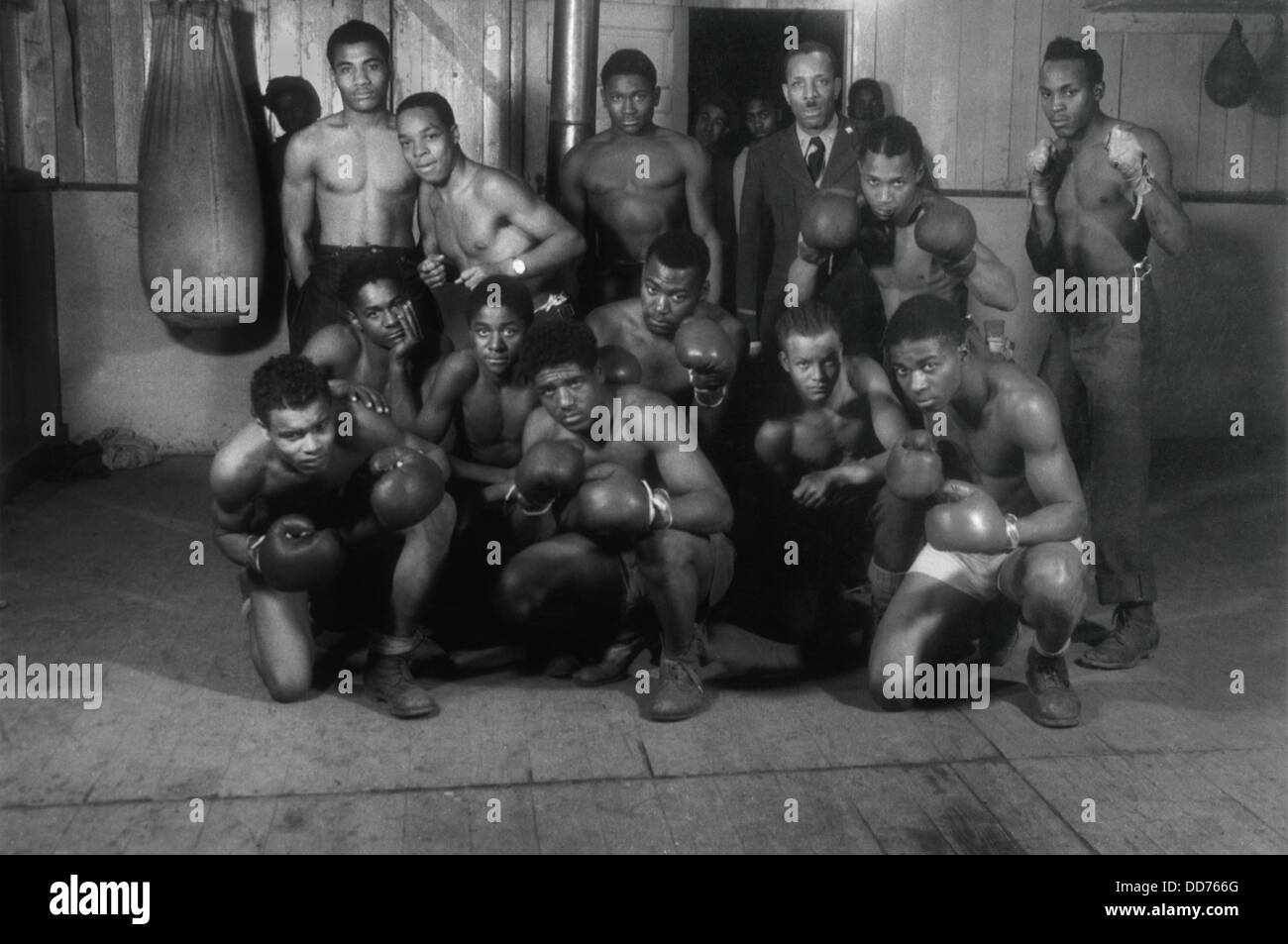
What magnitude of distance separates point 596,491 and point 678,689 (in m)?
0.58

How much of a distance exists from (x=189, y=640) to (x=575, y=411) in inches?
58.4

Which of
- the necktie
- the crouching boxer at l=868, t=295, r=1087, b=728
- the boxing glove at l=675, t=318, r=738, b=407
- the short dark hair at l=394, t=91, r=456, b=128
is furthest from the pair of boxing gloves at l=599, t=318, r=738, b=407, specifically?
the necktie

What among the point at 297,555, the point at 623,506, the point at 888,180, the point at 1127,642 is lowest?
the point at 1127,642

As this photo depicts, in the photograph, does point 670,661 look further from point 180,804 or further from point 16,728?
point 16,728

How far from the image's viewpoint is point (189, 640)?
4.32 meters

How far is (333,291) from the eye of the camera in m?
5.18

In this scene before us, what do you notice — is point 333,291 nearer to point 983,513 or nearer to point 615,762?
point 615,762

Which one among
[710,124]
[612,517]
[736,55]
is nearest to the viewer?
[612,517]

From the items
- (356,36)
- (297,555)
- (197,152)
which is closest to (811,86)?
(356,36)

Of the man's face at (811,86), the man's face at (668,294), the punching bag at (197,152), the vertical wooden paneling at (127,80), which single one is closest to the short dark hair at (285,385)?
the man's face at (668,294)

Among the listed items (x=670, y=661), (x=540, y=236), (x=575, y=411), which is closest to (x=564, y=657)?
(x=670, y=661)

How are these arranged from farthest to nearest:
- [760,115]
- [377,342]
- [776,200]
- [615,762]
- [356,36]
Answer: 1. [760,115]
2. [776,200]
3. [356,36]
4. [377,342]
5. [615,762]

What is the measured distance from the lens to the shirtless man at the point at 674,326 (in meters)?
4.20

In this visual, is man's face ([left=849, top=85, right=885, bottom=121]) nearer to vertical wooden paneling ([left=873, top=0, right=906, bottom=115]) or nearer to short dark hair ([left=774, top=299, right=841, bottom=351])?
vertical wooden paneling ([left=873, top=0, right=906, bottom=115])
